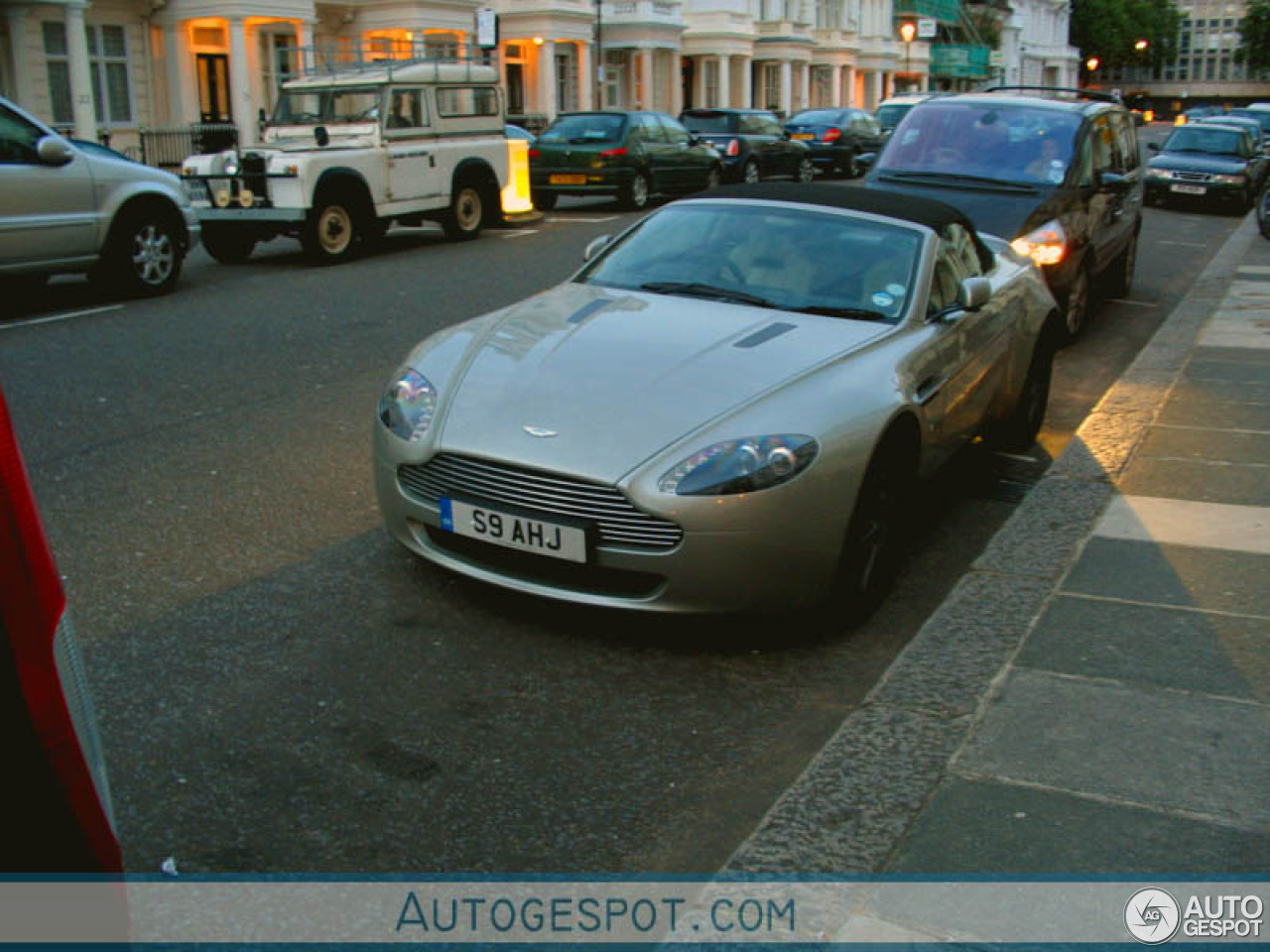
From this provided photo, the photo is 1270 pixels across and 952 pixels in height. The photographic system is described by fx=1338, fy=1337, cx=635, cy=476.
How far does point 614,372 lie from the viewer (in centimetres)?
466

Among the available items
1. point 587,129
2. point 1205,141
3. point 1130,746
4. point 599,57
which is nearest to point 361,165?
point 587,129

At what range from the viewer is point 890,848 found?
3.12 m

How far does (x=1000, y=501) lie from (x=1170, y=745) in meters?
2.72

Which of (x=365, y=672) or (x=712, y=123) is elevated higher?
(x=712, y=123)

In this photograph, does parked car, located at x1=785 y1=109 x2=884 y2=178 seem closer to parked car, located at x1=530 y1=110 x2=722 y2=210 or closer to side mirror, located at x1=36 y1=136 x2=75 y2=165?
parked car, located at x1=530 y1=110 x2=722 y2=210

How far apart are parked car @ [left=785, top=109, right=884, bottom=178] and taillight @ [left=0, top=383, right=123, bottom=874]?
97.7 ft

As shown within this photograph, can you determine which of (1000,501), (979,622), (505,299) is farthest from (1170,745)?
(505,299)

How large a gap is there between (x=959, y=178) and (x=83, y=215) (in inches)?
290

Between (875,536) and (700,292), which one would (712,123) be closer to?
(700,292)

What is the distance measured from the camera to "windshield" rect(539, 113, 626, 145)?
22062mm

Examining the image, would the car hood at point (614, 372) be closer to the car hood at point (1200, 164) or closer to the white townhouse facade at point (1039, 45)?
the car hood at point (1200, 164)

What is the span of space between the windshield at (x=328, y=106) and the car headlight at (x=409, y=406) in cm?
1151

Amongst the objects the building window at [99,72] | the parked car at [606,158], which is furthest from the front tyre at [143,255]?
the building window at [99,72]

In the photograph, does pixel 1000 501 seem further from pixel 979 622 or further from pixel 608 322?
pixel 608 322
